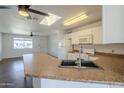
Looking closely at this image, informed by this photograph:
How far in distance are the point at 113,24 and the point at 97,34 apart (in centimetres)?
254

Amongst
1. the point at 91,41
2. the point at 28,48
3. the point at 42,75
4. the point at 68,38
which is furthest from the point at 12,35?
the point at 42,75

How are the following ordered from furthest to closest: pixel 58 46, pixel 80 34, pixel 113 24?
pixel 58 46 → pixel 80 34 → pixel 113 24

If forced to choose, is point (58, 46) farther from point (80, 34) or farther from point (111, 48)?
point (111, 48)

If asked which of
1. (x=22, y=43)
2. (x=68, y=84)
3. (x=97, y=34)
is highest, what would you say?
(x=97, y=34)

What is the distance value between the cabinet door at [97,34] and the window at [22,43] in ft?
27.9

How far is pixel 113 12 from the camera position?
1745mm

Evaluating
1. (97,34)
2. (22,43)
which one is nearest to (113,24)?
(97,34)

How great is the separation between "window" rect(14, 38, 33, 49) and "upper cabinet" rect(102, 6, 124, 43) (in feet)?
34.0

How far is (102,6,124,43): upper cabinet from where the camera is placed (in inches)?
65.1

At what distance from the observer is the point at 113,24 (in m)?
1.75

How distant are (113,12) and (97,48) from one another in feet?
10.0

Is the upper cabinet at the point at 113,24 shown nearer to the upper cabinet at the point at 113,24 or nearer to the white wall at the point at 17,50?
the upper cabinet at the point at 113,24

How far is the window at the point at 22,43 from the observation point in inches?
435
